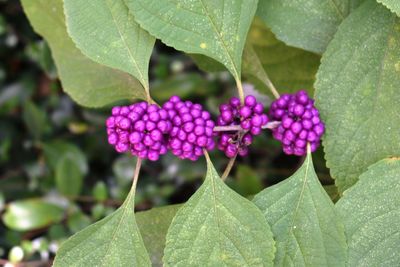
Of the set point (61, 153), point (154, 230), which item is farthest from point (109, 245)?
point (61, 153)

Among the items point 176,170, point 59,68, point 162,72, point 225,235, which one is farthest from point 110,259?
point 162,72

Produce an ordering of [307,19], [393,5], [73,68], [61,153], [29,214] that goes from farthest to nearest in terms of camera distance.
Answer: [61,153] → [29,214] → [73,68] → [307,19] → [393,5]

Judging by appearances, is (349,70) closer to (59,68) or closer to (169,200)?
(59,68)

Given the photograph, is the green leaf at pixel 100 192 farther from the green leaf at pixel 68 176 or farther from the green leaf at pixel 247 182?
the green leaf at pixel 247 182

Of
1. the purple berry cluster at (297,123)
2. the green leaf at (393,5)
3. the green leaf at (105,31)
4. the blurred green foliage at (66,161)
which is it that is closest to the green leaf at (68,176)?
the blurred green foliage at (66,161)

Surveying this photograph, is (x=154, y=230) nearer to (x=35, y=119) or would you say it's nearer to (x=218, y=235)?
(x=218, y=235)
